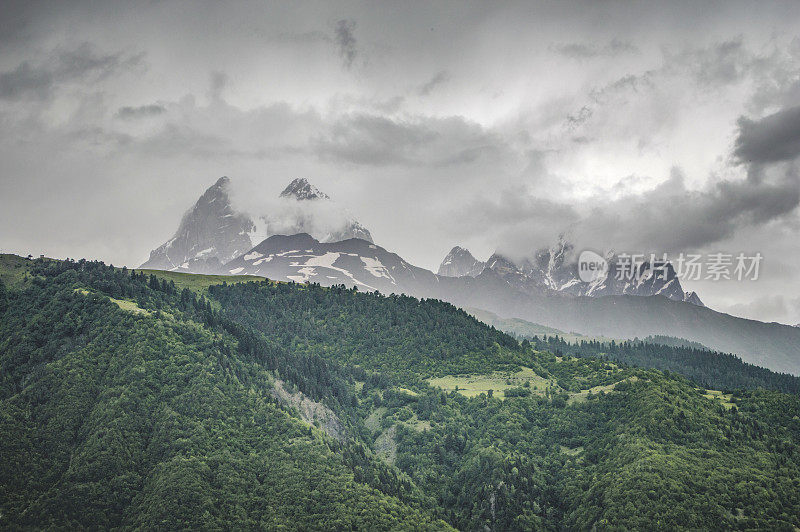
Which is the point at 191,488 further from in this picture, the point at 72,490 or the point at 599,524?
the point at 599,524

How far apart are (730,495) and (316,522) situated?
139 metres

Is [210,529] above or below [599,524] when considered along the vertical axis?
below

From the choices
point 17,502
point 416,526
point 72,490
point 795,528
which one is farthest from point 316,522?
point 795,528

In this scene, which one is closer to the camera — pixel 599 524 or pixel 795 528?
pixel 795 528

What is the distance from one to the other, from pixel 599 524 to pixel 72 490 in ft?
589

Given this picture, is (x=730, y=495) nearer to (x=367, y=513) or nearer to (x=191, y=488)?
(x=367, y=513)

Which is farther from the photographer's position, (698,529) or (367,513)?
(367,513)

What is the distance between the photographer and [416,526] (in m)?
195

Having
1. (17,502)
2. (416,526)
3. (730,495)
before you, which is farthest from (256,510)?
(730,495)

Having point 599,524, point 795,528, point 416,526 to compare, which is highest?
point 795,528

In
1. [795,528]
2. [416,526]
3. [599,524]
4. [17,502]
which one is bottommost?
[17,502]

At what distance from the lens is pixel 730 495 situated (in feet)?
623

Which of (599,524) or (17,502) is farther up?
(599,524)

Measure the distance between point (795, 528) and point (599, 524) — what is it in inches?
2266
